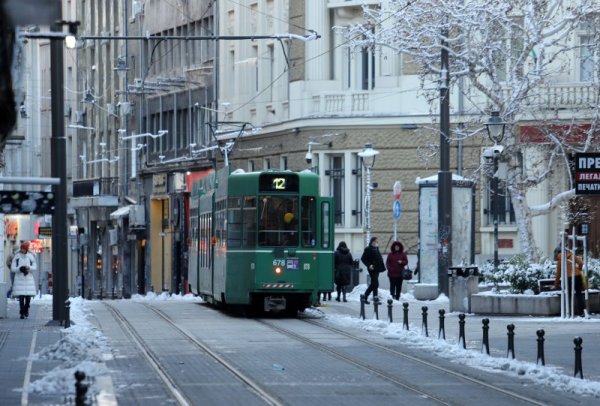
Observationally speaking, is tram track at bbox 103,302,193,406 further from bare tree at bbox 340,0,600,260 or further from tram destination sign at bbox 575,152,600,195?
bare tree at bbox 340,0,600,260

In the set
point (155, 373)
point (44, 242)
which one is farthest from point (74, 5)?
point (155, 373)

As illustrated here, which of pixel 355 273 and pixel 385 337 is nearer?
pixel 385 337

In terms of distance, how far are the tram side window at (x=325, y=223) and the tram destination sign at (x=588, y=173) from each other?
11544 mm

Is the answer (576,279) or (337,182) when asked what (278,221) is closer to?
(576,279)

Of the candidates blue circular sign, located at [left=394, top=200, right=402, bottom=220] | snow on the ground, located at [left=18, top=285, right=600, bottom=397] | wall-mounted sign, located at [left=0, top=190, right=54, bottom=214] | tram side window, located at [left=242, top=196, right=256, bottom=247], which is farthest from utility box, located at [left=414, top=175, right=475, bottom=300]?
wall-mounted sign, located at [left=0, top=190, right=54, bottom=214]

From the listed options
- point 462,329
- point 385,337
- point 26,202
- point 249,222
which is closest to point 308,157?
point 249,222

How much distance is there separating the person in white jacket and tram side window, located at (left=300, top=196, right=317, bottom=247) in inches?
226

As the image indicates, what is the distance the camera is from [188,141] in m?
67.6

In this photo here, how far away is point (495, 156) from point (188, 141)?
97.3ft

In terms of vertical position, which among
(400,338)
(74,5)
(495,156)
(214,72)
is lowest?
(400,338)

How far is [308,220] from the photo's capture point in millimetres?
34781

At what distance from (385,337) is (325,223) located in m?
6.11

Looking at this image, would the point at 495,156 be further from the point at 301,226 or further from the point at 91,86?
the point at 91,86

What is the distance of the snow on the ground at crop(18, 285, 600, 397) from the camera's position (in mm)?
19984
